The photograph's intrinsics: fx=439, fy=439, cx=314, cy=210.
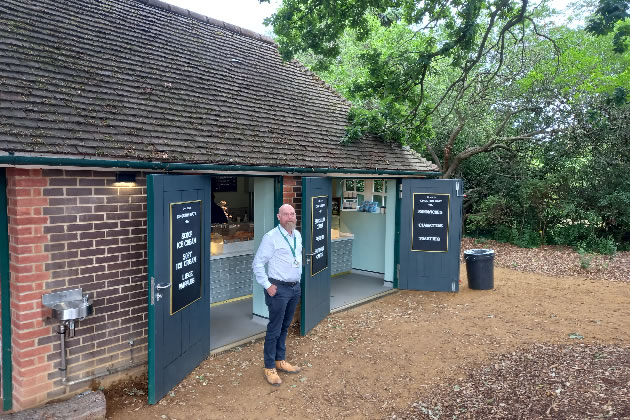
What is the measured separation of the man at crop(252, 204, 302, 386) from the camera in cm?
520

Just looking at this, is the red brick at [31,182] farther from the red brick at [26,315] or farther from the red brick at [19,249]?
the red brick at [26,315]

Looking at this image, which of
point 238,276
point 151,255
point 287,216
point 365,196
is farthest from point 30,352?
point 365,196

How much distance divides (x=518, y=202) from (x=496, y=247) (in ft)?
6.55

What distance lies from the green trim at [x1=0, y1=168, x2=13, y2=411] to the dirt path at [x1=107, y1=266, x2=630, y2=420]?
0.99m

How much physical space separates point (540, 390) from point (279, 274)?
3.20 metres

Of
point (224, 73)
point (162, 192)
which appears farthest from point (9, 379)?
point (224, 73)

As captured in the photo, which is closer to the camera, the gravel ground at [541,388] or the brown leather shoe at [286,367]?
the gravel ground at [541,388]

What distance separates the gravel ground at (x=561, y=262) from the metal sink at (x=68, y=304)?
1132cm

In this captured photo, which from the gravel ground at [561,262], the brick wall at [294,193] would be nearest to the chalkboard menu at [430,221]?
the brick wall at [294,193]

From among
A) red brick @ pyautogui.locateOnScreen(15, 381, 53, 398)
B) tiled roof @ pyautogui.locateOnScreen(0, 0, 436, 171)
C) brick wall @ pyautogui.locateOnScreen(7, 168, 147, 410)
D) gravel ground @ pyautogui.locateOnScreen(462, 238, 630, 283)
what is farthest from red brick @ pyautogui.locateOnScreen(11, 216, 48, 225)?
gravel ground @ pyautogui.locateOnScreen(462, 238, 630, 283)

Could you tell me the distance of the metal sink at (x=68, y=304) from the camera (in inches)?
174

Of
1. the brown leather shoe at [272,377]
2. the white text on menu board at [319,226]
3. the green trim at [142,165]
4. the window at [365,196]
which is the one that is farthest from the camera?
the window at [365,196]

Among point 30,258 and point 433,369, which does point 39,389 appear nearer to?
point 30,258

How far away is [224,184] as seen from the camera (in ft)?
38.6
